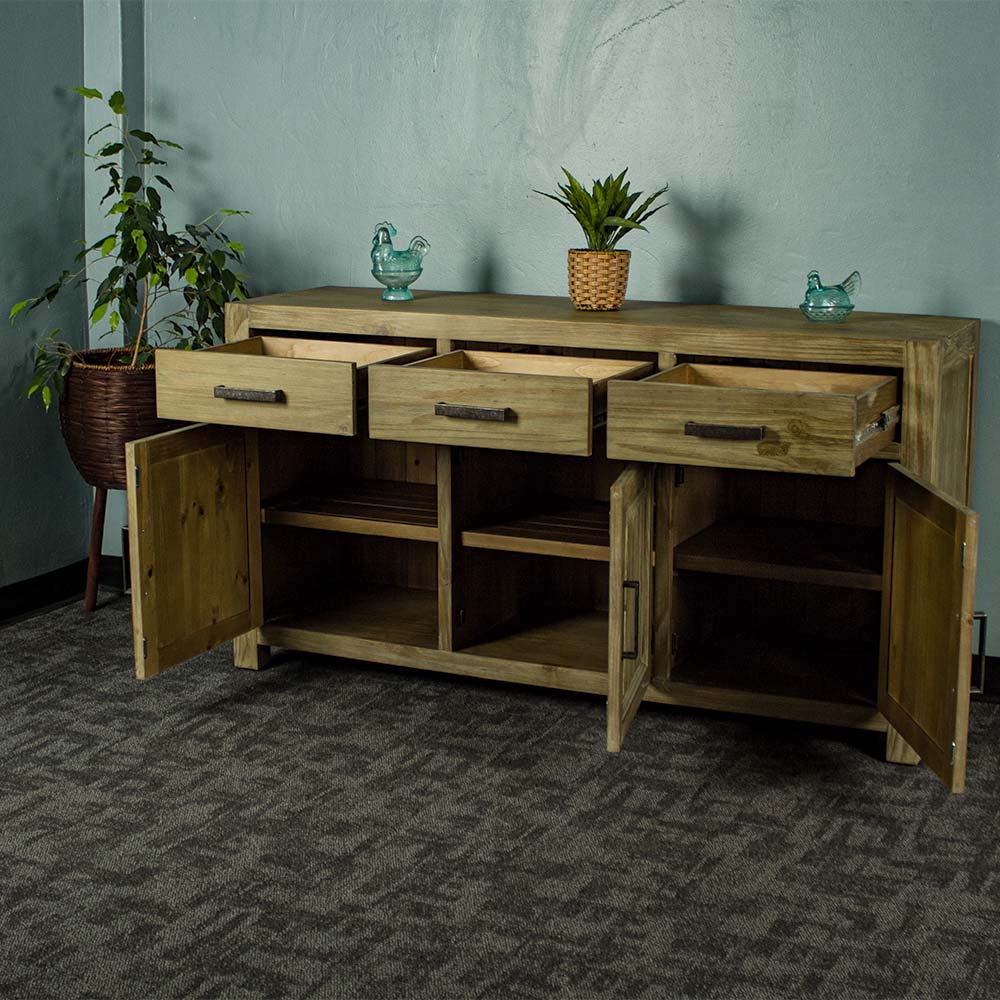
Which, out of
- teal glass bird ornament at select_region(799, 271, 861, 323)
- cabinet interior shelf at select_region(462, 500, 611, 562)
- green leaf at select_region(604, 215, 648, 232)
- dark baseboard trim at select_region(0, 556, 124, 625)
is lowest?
dark baseboard trim at select_region(0, 556, 124, 625)

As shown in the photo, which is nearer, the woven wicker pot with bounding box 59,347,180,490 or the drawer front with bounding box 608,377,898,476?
the drawer front with bounding box 608,377,898,476

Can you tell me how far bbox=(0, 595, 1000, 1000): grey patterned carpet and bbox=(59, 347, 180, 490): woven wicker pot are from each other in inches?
24.3

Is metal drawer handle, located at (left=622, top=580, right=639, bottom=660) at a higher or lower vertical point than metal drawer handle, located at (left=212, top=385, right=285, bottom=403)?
lower

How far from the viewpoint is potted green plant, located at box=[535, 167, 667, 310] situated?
10.4 ft

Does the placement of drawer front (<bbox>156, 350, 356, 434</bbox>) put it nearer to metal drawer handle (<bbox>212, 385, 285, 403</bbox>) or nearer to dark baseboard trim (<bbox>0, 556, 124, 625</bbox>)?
metal drawer handle (<bbox>212, 385, 285, 403</bbox>)

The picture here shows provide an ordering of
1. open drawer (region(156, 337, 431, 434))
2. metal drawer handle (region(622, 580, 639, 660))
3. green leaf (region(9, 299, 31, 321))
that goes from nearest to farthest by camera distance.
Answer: metal drawer handle (region(622, 580, 639, 660)), open drawer (region(156, 337, 431, 434)), green leaf (region(9, 299, 31, 321))

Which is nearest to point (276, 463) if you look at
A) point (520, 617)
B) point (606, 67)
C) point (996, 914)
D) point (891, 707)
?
point (520, 617)

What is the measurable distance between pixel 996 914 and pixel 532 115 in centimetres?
218

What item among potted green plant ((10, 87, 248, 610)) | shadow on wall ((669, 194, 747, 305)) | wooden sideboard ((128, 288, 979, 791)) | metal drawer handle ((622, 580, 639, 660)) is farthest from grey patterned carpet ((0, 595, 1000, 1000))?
shadow on wall ((669, 194, 747, 305))

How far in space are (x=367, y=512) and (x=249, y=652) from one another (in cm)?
47

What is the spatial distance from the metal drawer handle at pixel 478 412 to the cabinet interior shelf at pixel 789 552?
1.83ft

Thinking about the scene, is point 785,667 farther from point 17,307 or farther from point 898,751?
point 17,307

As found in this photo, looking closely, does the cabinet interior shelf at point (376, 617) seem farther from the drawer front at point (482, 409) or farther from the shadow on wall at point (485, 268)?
the shadow on wall at point (485, 268)

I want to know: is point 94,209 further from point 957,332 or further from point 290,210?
point 957,332
